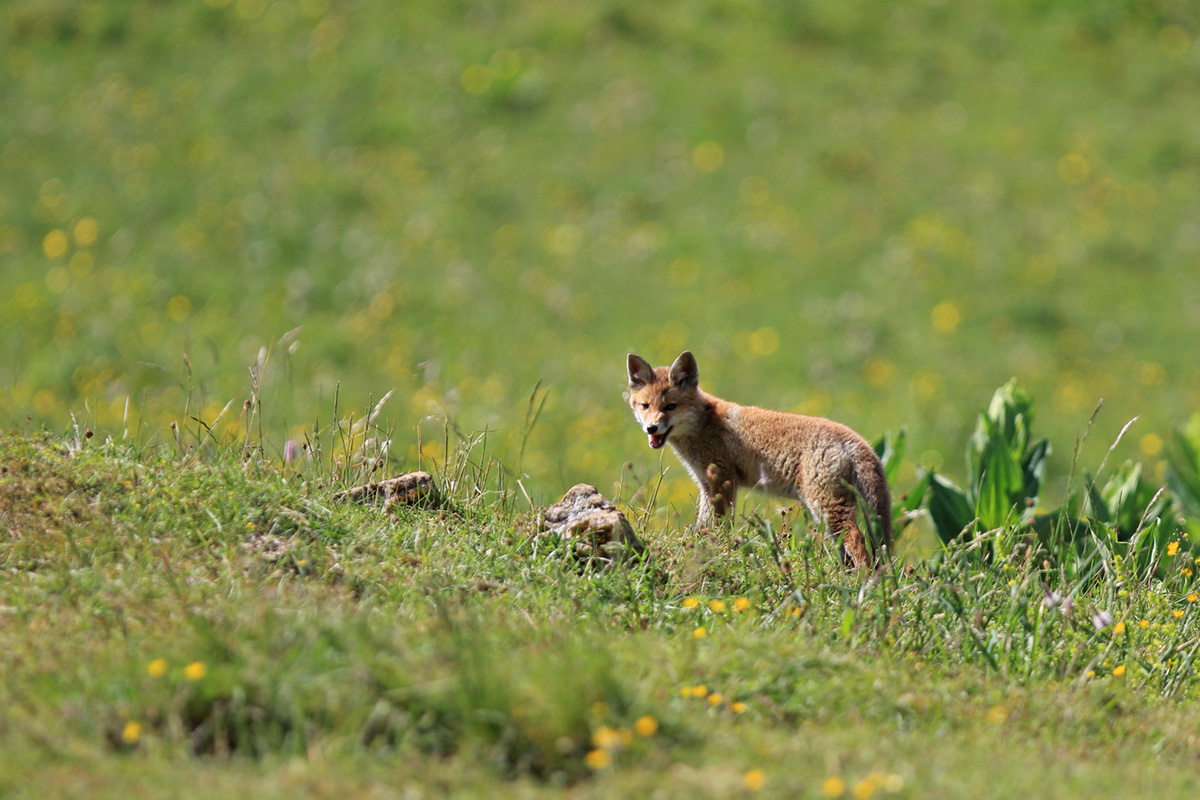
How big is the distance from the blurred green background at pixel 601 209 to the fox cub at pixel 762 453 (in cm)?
306

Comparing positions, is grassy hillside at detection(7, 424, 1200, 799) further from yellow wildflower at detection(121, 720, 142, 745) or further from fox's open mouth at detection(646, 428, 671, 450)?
fox's open mouth at detection(646, 428, 671, 450)

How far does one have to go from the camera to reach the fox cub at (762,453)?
5453mm

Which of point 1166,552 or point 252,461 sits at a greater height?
point 252,461

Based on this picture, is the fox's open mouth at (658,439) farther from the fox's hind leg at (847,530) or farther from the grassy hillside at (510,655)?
the fox's hind leg at (847,530)

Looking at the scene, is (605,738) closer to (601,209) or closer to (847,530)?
(847,530)

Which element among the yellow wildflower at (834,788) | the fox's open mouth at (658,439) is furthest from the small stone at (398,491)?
the yellow wildflower at (834,788)

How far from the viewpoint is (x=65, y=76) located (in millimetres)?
15734

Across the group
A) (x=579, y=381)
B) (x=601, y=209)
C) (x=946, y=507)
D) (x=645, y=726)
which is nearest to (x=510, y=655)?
(x=645, y=726)

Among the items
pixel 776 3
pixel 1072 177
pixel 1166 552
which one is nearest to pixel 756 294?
pixel 1072 177

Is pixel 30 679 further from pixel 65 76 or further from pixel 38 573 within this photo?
pixel 65 76

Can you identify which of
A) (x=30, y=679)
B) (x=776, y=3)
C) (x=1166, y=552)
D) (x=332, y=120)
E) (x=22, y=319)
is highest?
(x=776, y=3)

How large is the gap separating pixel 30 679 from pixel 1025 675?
11.9 feet

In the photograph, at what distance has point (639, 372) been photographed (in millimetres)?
6262

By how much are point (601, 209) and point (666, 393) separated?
319 inches
